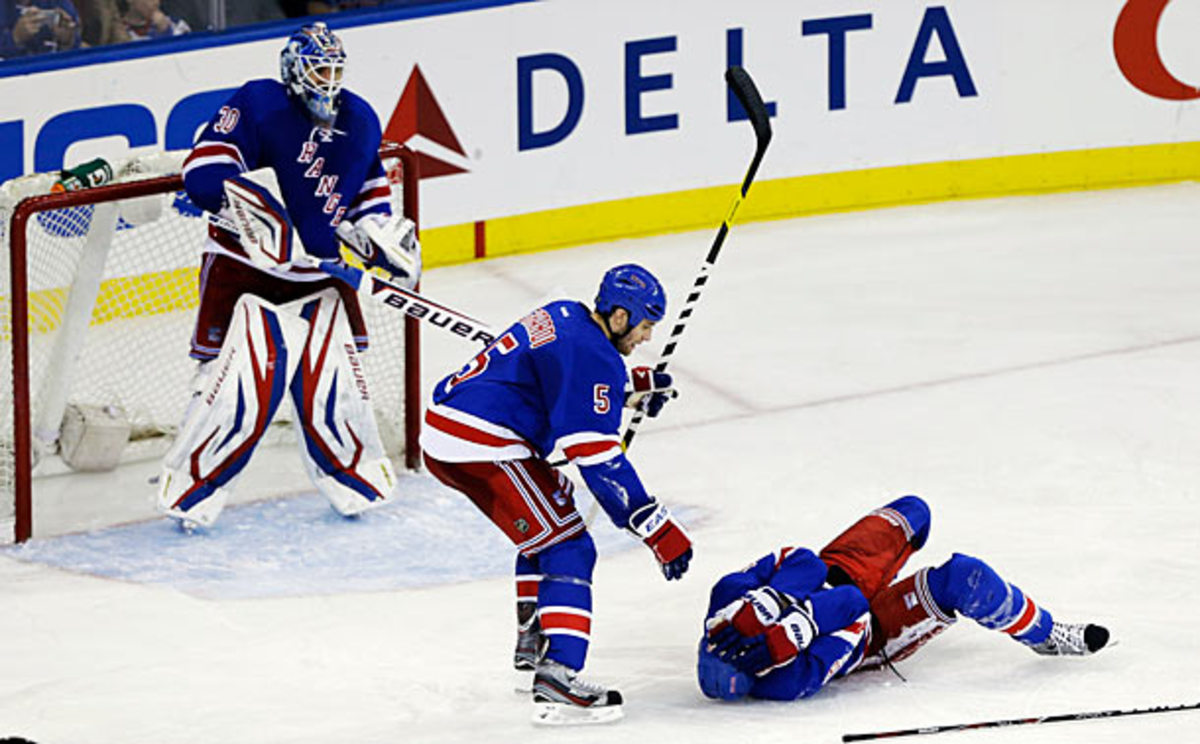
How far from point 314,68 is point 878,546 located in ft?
5.93

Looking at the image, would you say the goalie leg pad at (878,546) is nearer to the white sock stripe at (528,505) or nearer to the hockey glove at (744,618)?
the hockey glove at (744,618)

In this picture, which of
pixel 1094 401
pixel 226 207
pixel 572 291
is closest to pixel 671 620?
pixel 226 207

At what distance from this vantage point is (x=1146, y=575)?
5180 millimetres

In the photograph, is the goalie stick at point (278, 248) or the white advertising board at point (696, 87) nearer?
the goalie stick at point (278, 248)

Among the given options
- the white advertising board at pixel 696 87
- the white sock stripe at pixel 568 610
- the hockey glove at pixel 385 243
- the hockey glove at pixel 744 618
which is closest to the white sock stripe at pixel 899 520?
the hockey glove at pixel 744 618

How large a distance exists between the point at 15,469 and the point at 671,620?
5.31ft

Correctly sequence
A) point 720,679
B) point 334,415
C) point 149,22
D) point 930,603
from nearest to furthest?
point 720,679 < point 930,603 < point 334,415 < point 149,22

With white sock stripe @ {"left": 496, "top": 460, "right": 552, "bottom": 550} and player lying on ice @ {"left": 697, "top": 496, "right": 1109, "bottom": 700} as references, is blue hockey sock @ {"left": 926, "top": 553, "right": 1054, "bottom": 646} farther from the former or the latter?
white sock stripe @ {"left": 496, "top": 460, "right": 552, "bottom": 550}

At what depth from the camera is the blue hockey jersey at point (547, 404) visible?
4.25 metres

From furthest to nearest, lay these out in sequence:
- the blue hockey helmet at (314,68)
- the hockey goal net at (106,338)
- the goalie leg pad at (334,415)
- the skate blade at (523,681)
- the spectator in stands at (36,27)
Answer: the spectator in stands at (36,27) < the goalie leg pad at (334,415) < the hockey goal net at (106,338) < the blue hockey helmet at (314,68) < the skate blade at (523,681)

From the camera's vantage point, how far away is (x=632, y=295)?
4312 millimetres

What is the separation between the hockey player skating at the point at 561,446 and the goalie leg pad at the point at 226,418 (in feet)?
3.86

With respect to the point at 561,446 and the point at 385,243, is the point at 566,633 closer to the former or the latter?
the point at 561,446

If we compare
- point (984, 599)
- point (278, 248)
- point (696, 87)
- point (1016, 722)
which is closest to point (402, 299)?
point (278, 248)
